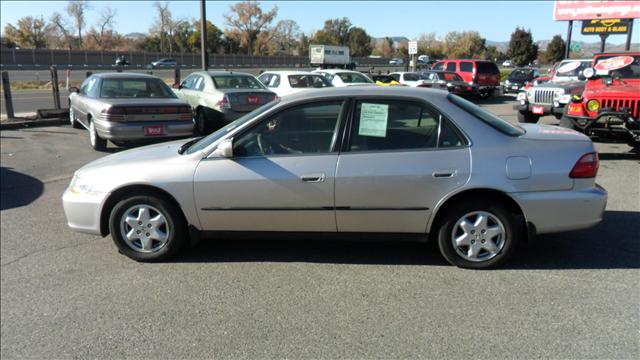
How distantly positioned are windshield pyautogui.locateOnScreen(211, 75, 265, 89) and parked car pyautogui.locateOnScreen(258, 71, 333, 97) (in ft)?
6.41

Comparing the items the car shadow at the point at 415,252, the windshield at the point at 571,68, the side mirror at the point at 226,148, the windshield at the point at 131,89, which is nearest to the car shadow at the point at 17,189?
the windshield at the point at 131,89

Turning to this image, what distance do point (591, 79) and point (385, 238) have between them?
878 cm

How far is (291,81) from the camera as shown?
15.2m

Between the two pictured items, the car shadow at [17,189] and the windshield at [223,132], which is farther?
the car shadow at [17,189]

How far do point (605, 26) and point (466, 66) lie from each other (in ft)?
30.1

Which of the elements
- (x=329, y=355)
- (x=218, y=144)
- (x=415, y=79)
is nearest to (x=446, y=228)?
(x=329, y=355)

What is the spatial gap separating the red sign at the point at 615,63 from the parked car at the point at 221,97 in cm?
742

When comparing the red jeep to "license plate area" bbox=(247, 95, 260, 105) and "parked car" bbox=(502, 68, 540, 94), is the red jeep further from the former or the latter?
"parked car" bbox=(502, 68, 540, 94)

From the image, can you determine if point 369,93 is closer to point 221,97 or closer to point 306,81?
point 221,97

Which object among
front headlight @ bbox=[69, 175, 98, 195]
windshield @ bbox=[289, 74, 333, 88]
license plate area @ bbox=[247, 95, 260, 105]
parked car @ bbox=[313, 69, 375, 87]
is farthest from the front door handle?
parked car @ bbox=[313, 69, 375, 87]

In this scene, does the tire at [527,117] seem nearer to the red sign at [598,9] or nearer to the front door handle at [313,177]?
the front door handle at [313,177]

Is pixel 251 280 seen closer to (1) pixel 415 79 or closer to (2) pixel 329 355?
(2) pixel 329 355

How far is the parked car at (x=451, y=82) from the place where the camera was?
2219cm

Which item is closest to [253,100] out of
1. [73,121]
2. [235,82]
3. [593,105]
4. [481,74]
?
[235,82]
